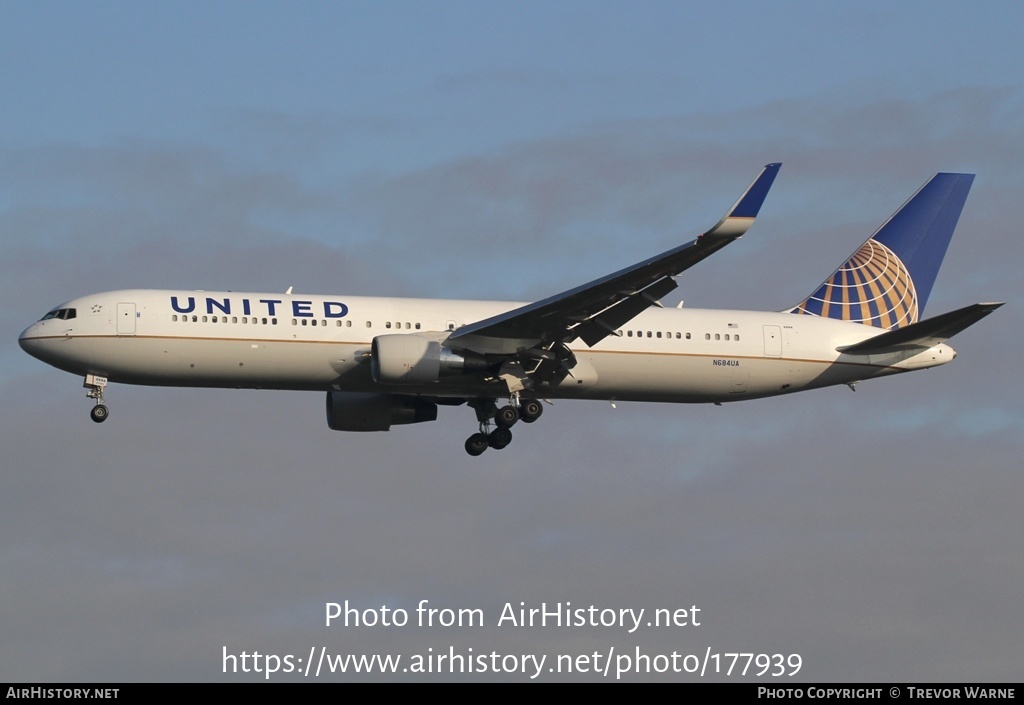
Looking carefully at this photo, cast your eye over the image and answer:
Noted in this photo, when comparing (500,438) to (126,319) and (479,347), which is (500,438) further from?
(126,319)

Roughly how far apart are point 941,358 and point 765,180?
14666 millimetres

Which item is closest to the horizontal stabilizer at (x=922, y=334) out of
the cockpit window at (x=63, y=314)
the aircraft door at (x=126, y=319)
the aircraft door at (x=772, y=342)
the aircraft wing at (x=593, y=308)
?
the aircraft door at (x=772, y=342)

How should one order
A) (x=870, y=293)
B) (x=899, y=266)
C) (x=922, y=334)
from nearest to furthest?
(x=922, y=334) → (x=870, y=293) → (x=899, y=266)

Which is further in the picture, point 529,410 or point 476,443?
point 476,443

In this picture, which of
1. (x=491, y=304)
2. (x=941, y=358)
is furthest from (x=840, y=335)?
(x=491, y=304)

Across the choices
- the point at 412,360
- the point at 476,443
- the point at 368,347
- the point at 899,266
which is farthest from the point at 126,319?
the point at 899,266

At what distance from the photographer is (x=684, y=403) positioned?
5519 cm

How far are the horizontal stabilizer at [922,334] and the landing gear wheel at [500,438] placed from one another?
10.7 meters

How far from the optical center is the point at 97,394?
51.1m

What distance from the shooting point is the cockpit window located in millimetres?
51062

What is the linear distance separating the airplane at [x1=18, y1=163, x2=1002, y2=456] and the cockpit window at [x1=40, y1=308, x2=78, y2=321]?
1.7 inches

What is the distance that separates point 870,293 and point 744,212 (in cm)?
1710

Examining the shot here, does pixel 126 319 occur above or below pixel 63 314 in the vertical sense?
below

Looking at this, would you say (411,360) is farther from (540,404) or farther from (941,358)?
(941,358)
